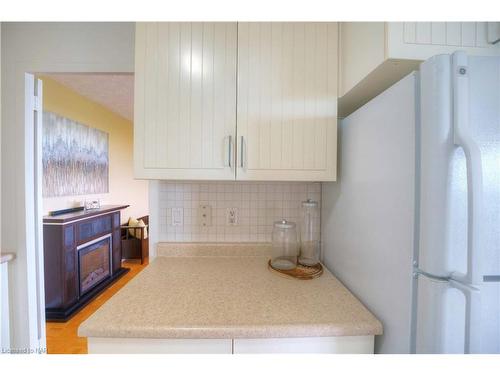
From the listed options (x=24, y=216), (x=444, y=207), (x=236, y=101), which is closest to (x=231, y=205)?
(x=236, y=101)

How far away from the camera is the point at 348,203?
3.02ft

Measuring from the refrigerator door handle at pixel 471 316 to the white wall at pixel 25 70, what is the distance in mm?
1818

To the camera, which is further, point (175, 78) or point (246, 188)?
point (246, 188)

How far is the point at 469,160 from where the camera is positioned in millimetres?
457

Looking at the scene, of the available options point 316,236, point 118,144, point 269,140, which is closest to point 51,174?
point 118,144

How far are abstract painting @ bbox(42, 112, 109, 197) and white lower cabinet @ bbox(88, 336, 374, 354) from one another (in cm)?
220

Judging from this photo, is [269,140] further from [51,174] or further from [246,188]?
[51,174]

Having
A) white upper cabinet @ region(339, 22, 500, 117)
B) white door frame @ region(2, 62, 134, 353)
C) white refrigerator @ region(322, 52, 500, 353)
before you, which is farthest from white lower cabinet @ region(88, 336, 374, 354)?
white door frame @ region(2, 62, 134, 353)

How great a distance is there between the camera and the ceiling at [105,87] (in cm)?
223

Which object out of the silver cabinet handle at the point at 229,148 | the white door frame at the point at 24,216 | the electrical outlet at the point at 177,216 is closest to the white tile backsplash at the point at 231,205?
the electrical outlet at the point at 177,216

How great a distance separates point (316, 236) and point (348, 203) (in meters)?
0.40

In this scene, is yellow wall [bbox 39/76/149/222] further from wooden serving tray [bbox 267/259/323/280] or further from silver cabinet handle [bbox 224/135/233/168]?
wooden serving tray [bbox 267/259/323/280]

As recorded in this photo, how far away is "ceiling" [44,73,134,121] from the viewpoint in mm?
2229
